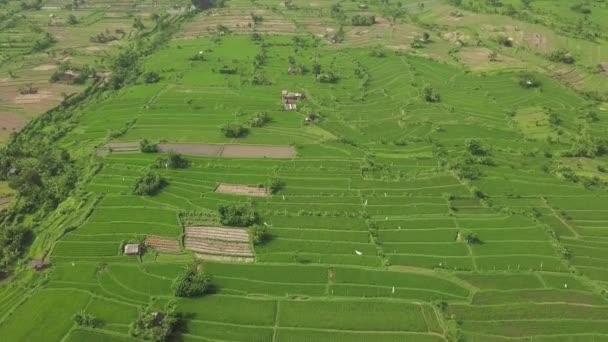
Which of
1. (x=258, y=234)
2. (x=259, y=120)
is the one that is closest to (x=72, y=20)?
(x=259, y=120)

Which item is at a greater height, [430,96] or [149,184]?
[430,96]

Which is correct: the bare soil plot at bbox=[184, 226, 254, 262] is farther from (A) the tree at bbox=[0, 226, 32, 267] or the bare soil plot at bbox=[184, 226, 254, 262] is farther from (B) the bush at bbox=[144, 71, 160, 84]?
(B) the bush at bbox=[144, 71, 160, 84]

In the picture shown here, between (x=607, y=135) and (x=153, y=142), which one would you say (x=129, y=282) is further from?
(x=607, y=135)

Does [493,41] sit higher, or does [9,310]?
[493,41]

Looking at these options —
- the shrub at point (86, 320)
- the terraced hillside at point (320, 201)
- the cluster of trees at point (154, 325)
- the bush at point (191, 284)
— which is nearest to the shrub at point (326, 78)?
the terraced hillside at point (320, 201)

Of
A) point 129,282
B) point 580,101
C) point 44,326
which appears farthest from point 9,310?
point 580,101

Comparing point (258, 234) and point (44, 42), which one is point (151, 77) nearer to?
point (44, 42)
